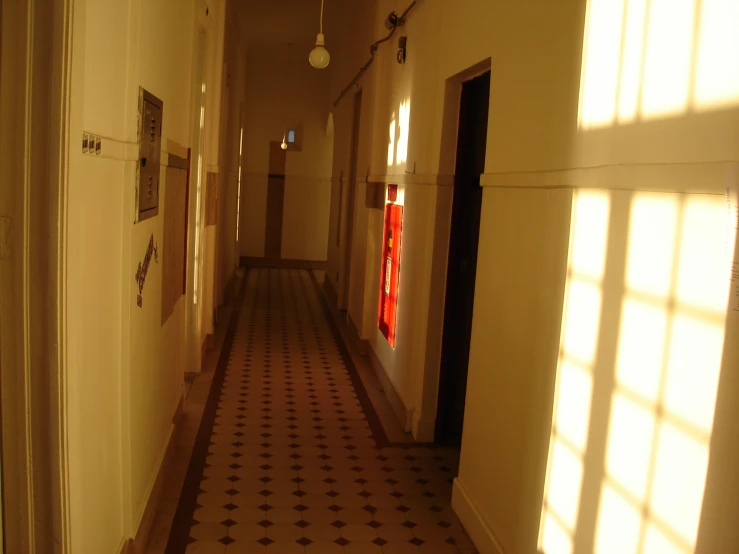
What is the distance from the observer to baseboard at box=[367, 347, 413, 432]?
19.2 ft

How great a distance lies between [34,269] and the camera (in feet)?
7.25

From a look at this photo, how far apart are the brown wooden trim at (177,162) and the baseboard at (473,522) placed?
2588 millimetres

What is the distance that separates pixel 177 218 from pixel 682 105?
334 centimetres

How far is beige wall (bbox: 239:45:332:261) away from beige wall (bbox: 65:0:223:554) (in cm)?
1190

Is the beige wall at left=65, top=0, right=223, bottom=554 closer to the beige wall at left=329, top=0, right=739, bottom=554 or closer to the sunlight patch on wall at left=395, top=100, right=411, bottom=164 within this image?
the beige wall at left=329, top=0, right=739, bottom=554

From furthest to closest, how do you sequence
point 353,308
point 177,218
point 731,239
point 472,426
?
point 353,308 → point 177,218 → point 472,426 → point 731,239

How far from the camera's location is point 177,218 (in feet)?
15.4

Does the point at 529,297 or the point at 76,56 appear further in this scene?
the point at 529,297

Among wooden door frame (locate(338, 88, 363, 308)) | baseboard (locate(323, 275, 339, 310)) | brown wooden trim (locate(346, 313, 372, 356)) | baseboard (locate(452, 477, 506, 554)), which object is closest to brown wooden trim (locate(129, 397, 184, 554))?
baseboard (locate(452, 477, 506, 554))

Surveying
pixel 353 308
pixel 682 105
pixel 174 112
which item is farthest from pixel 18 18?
pixel 353 308

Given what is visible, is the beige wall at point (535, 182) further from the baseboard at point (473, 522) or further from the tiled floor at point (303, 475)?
the tiled floor at point (303, 475)

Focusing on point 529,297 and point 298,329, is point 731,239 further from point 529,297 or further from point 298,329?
point 298,329

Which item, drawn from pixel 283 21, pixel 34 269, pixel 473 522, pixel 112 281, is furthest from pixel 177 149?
pixel 283 21

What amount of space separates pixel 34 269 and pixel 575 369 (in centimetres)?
199
